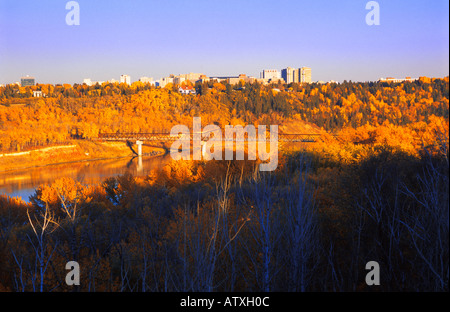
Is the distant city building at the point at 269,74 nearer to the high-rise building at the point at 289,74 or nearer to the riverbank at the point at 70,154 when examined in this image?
the high-rise building at the point at 289,74

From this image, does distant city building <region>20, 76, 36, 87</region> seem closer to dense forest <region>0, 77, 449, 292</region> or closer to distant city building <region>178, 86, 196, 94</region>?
dense forest <region>0, 77, 449, 292</region>

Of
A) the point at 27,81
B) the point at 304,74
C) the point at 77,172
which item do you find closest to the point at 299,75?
the point at 304,74

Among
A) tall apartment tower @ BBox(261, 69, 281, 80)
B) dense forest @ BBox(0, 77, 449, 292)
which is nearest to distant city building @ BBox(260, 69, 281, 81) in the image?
tall apartment tower @ BBox(261, 69, 281, 80)

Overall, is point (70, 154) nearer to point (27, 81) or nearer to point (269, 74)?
point (27, 81)

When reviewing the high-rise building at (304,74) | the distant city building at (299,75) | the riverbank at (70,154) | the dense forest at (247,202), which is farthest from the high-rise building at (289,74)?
the riverbank at (70,154)
